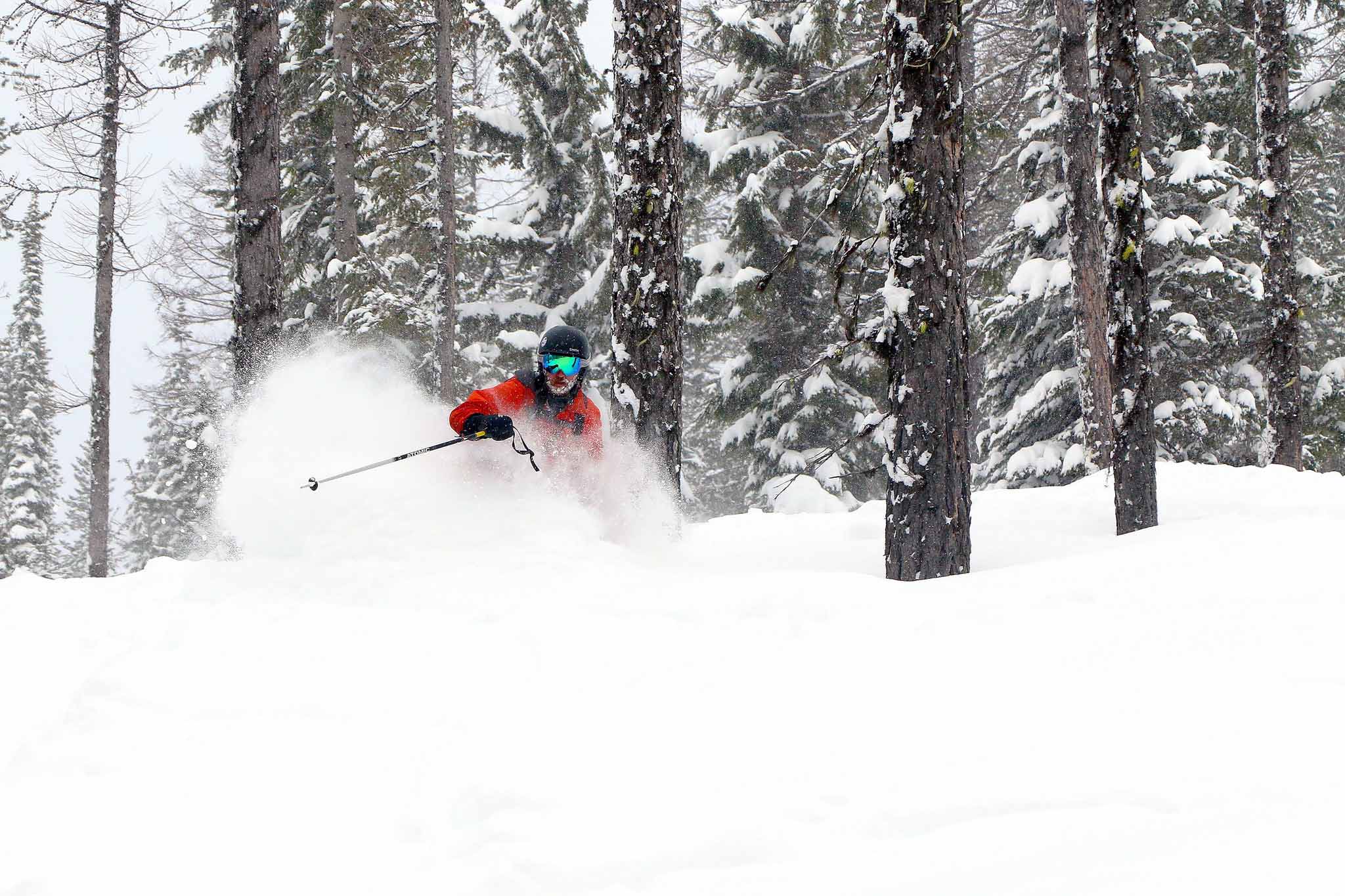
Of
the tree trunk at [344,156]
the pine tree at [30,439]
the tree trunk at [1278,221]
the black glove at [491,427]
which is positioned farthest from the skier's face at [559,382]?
the pine tree at [30,439]

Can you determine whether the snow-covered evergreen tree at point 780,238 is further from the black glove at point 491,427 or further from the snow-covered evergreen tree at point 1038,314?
the black glove at point 491,427

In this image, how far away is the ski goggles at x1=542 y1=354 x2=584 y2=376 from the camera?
715cm

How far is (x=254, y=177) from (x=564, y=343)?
4044mm

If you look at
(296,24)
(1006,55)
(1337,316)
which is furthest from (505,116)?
(1337,316)

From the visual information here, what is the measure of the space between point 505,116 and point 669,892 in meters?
19.2

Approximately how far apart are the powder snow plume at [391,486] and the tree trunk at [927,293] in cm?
216

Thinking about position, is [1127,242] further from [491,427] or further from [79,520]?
[79,520]

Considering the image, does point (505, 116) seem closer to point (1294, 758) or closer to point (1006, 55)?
point (1006, 55)

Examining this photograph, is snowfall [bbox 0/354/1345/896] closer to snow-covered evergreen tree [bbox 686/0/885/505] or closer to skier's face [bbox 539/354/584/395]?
skier's face [bbox 539/354/584/395]

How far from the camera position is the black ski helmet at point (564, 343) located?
23.3 feet

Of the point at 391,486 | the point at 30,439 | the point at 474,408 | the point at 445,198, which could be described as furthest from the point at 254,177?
the point at 30,439

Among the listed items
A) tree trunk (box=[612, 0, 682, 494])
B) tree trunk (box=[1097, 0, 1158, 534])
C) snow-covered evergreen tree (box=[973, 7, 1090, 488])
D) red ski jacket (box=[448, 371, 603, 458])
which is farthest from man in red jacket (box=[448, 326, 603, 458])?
snow-covered evergreen tree (box=[973, 7, 1090, 488])

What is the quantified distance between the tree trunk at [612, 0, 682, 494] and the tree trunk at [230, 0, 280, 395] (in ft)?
12.5

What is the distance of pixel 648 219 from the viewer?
23.5 feet
